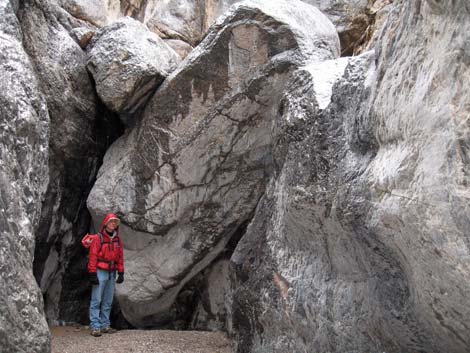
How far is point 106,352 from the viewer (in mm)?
7402

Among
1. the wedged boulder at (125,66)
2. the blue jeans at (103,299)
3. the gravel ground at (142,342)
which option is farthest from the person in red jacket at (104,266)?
the wedged boulder at (125,66)

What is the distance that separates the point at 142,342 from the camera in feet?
25.7

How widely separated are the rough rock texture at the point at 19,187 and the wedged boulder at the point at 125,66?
1.71 m

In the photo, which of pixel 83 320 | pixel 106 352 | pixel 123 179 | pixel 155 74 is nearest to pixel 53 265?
pixel 83 320

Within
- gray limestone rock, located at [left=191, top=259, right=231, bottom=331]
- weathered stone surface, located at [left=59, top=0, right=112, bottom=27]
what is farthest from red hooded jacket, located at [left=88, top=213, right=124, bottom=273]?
weathered stone surface, located at [left=59, top=0, right=112, bottom=27]

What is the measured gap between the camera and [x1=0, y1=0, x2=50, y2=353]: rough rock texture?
5.63 m

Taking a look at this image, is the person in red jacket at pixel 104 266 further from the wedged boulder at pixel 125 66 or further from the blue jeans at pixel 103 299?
the wedged boulder at pixel 125 66

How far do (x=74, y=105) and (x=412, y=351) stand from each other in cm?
680

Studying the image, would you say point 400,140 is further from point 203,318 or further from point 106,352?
point 203,318

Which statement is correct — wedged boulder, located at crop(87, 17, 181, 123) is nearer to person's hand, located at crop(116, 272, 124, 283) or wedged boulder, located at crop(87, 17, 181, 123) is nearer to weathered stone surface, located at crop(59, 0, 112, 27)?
weathered stone surface, located at crop(59, 0, 112, 27)

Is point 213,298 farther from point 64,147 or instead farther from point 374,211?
point 374,211

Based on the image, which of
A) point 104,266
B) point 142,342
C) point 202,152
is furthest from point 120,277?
point 202,152

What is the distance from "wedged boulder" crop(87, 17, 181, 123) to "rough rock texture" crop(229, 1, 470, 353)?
300 cm

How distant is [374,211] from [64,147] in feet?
20.7
